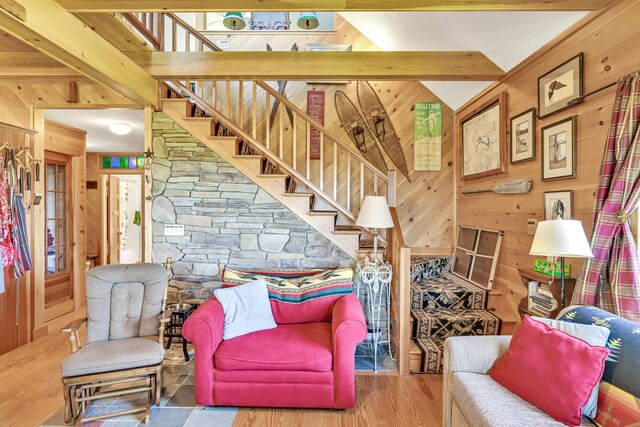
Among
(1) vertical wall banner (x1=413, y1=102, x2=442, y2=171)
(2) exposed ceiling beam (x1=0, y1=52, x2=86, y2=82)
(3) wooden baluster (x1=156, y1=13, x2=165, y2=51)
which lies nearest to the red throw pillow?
(1) vertical wall banner (x1=413, y1=102, x2=442, y2=171)

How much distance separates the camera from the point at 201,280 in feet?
11.4

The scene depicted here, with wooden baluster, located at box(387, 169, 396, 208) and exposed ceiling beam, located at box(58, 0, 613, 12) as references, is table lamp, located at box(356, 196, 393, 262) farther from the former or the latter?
exposed ceiling beam, located at box(58, 0, 613, 12)

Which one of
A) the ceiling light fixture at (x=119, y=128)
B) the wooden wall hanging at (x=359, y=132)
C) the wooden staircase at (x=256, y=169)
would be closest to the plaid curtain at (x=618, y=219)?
the wooden staircase at (x=256, y=169)

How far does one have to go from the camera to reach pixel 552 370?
158 centimetres

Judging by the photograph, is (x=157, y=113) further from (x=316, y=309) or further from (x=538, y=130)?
(x=538, y=130)

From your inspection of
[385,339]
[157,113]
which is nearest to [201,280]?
[157,113]

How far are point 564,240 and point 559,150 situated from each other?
983 mm

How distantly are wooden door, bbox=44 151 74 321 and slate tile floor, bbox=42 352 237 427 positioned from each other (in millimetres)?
2422

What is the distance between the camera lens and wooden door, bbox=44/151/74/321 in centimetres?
416

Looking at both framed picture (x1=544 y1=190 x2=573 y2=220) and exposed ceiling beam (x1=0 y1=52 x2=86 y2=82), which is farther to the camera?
exposed ceiling beam (x1=0 y1=52 x2=86 y2=82)

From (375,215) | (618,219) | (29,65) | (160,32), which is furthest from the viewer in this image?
(160,32)

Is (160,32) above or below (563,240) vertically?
above

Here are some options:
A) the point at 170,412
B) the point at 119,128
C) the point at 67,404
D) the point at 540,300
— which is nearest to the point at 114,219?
the point at 119,128

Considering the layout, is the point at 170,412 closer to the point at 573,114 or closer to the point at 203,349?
the point at 203,349
